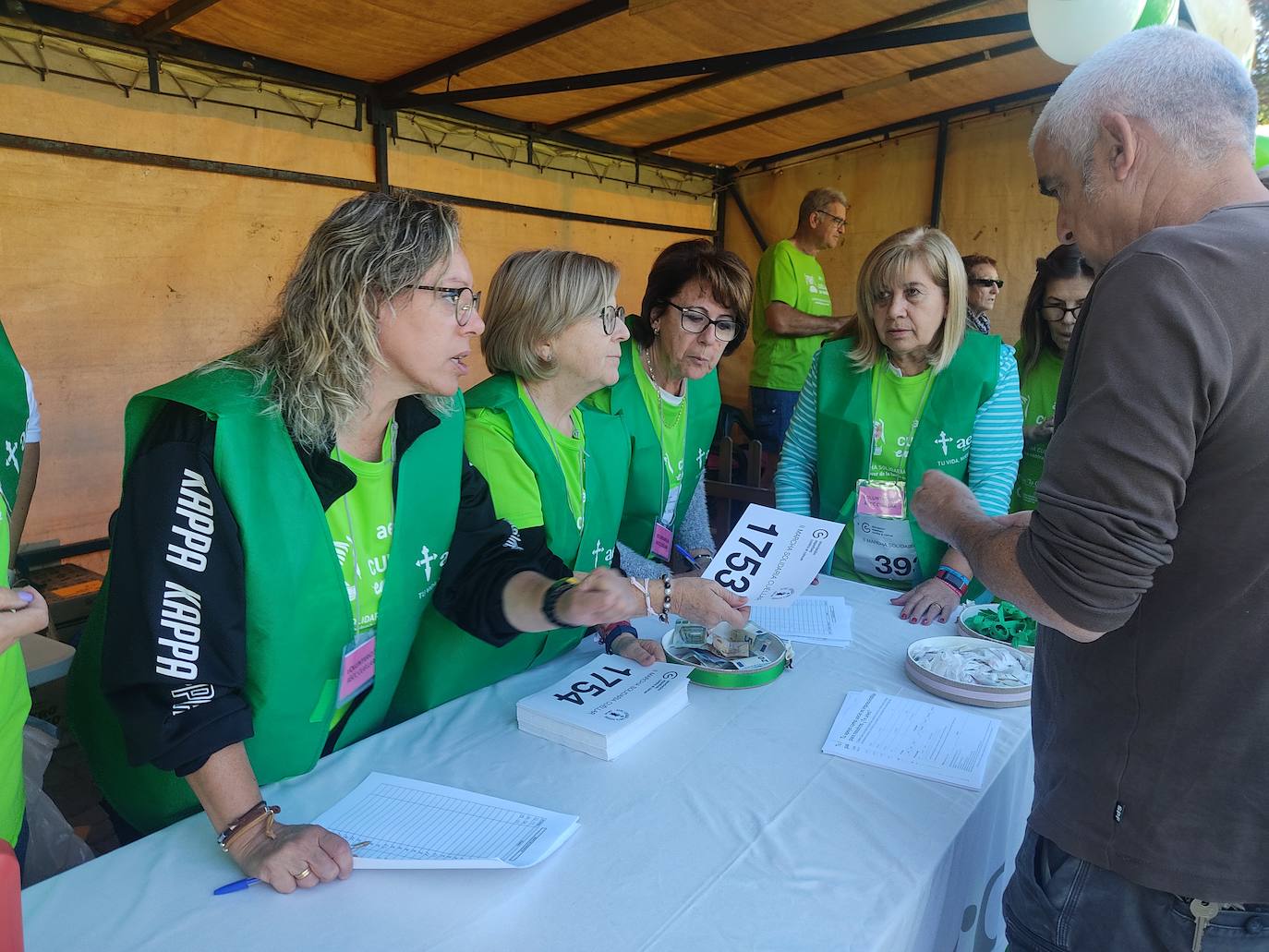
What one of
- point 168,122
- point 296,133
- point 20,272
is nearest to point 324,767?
point 20,272

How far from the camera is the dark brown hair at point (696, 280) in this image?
269cm

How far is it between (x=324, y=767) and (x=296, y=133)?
5240mm

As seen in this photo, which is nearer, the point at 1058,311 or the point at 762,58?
the point at 1058,311

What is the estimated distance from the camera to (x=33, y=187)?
4262 millimetres

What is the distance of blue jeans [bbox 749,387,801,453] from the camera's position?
6.04 metres

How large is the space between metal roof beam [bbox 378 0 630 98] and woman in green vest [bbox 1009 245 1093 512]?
9.24ft

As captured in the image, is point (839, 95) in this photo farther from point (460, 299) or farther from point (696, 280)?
point (460, 299)

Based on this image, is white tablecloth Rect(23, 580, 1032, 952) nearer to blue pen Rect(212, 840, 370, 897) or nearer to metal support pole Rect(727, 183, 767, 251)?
blue pen Rect(212, 840, 370, 897)

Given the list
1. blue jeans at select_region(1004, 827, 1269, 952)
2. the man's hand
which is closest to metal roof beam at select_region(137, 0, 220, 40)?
the man's hand

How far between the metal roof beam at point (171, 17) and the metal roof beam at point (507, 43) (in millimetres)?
141

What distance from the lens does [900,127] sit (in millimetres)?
8016

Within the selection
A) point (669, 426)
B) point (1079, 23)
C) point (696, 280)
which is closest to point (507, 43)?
point (696, 280)

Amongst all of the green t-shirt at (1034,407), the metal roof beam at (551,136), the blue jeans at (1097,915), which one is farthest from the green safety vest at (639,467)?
the metal roof beam at (551,136)

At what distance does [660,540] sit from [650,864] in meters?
A: 1.57
